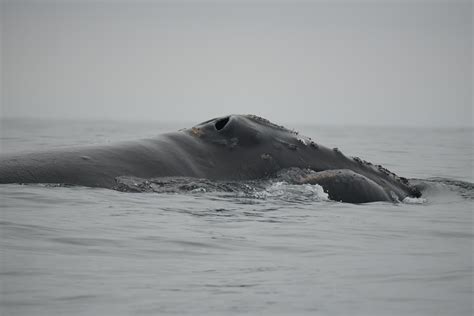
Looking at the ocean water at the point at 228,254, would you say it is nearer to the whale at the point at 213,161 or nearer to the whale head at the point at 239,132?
the whale at the point at 213,161

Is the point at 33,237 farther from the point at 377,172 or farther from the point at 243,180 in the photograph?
Result: the point at 377,172

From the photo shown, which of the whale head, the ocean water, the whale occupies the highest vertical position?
the whale head

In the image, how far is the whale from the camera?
9.25 meters

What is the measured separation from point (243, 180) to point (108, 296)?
4782mm

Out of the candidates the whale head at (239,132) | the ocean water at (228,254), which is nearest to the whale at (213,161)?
the whale head at (239,132)

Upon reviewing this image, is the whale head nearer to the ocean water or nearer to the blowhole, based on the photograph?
the blowhole

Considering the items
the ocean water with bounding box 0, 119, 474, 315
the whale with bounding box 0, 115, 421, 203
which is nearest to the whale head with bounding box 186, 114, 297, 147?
the whale with bounding box 0, 115, 421, 203

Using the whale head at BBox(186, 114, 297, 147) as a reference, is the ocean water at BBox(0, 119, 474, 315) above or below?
below

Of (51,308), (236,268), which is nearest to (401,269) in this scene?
(236,268)

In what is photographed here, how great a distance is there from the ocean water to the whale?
0.79ft

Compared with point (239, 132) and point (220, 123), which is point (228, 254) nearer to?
point (239, 132)

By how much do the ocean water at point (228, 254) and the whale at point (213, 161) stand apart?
0.79 feet

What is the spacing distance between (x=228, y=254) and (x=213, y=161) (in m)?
3.16

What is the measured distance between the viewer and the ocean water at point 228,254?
5.46m
